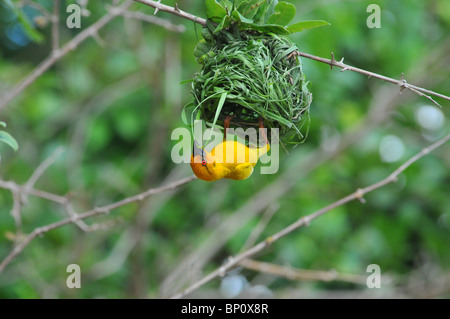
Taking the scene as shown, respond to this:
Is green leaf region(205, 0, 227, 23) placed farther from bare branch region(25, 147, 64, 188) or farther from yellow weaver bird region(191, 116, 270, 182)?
bare branch region(25, 147, 64, 188)

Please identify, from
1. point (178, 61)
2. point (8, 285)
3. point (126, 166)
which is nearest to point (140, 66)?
point (178, 61)

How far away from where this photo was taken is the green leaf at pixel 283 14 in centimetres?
138

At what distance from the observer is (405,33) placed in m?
3.79

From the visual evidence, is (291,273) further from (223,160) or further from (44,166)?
(44,166)

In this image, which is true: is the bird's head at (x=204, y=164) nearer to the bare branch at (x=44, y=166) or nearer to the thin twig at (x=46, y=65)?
the bare branch at (x=44, y=166)

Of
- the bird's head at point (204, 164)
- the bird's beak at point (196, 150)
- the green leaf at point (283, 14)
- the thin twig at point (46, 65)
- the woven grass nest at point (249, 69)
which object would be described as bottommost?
the bird's head at point (204, 164)

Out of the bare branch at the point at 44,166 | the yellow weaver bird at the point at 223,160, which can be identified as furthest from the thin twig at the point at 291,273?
the bare branch at the point at 44,166

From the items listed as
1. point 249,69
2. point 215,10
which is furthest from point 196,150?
point 215,10

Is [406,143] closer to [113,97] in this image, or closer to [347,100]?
[347,100]

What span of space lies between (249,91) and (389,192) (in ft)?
10.0

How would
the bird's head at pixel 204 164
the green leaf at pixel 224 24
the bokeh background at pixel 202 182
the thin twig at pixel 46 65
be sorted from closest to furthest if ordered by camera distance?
the green leaf at pixel 224 24 < the bird's head at pixel 204 164 < the thin twig at pixel 46 65 < the bokeh background at pixel 202 182

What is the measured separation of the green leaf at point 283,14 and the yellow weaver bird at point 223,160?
0.95ft

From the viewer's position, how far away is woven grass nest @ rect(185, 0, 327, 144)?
1.40 meters

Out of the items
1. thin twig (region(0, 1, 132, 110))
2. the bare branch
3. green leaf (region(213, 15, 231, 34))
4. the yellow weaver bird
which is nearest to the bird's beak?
the yellow weaver bird
